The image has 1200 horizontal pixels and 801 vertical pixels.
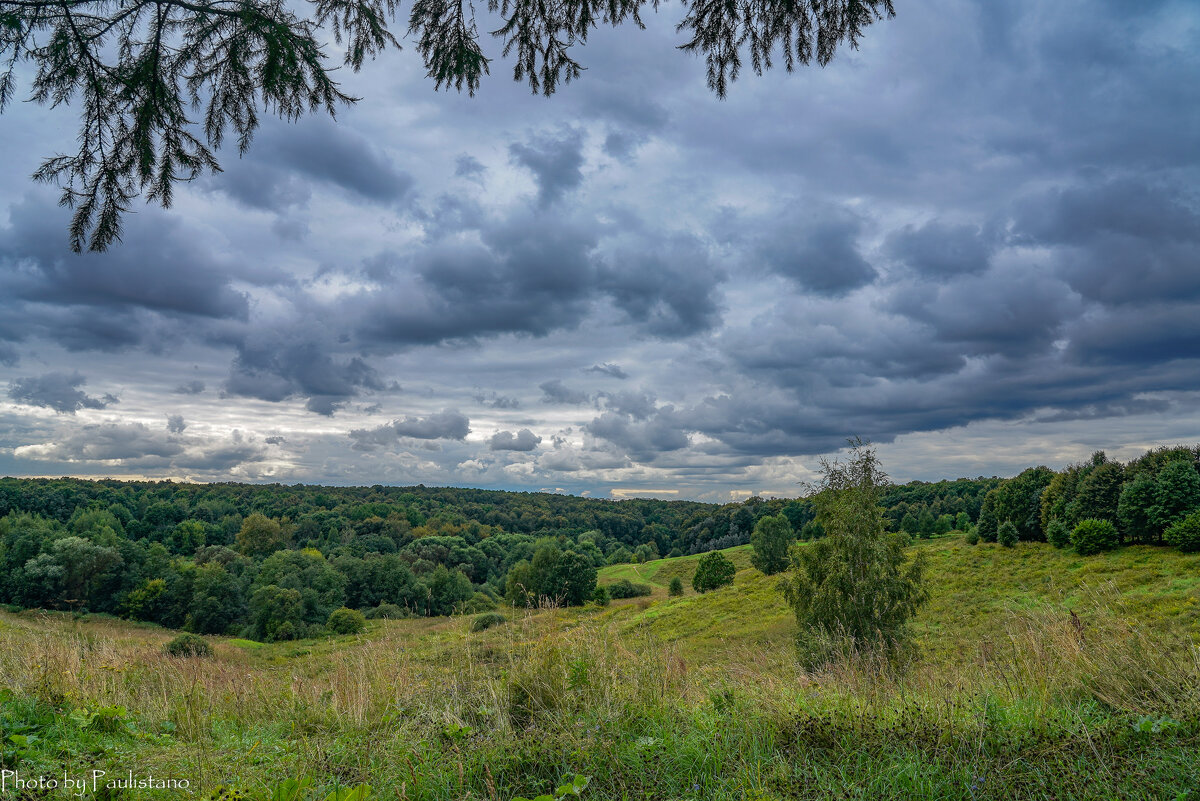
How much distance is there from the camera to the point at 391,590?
211 feet

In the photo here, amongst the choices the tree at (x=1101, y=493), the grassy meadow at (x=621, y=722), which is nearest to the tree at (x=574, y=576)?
the tree at (x=1101, y=493)

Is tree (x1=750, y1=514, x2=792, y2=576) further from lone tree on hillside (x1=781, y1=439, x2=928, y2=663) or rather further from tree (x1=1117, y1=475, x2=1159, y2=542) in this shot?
lone tree on hillside (x1=781, y1=439, x2=928, y2=663)

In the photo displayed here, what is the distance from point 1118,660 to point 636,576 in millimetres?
73606

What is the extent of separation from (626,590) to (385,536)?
4890 cm

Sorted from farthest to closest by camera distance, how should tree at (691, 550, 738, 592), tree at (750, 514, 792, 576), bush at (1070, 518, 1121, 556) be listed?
tree at (750, 514, 792, 576) < tree at (691, 550, 738, 592) < bush at (1070, 518, 1121, 556)

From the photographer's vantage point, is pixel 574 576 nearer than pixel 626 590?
Yes

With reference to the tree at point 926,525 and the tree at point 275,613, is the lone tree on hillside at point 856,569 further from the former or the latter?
the tree at point 926,525

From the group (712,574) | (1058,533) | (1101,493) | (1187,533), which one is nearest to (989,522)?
(1058,533)

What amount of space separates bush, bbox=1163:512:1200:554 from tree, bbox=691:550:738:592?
3316 cm

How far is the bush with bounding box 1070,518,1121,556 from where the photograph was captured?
33.2 meters

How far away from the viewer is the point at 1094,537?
110 feet

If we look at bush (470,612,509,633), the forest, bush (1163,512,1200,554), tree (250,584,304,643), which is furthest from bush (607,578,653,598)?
bush (1163,512,1200,554)

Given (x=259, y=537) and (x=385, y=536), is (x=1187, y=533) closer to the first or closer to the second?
(x=385, y=536)

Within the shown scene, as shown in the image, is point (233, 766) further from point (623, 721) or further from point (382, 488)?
point (382, 488)
